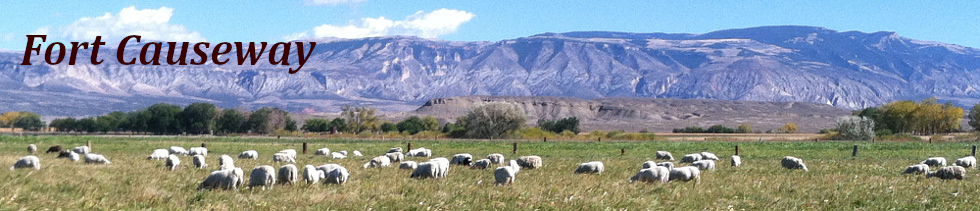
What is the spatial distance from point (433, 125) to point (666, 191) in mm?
118879

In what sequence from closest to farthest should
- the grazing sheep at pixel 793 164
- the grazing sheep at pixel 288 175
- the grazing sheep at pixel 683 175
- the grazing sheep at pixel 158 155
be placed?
the grazing sheep at pixel 288 175 → the grazing sheep at pixel 683 175 → the grazing sheep at pixel 793 164 → the grazing sheep at pixel 158 155

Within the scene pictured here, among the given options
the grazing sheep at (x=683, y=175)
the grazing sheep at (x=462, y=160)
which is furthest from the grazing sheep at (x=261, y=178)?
the grazing sheep at (x=462, y=160)

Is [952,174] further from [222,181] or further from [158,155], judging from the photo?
[158,155]

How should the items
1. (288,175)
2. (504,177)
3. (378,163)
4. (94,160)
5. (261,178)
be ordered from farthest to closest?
1. (94,160)
2. (378,163)
3. (504,177)
4. (288,175)
5. (261,178)

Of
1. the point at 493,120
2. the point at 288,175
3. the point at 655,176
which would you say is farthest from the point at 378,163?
the point at 493,120

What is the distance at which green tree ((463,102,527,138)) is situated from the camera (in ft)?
317

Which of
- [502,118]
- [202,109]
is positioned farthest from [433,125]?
[502,118]

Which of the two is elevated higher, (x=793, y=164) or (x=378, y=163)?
(x=378, y=163)

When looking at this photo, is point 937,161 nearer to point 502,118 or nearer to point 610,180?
point 610,180

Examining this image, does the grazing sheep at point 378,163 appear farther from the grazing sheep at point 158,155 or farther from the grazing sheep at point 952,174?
the grazing sheep at point 952,174

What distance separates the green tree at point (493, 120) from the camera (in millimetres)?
96750

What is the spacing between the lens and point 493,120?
97188 mm

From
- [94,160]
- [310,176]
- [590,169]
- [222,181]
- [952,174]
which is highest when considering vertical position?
[222,181]

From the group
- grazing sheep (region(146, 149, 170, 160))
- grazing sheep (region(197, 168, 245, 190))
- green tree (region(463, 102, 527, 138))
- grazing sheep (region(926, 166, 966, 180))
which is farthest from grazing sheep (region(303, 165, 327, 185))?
green tree (region(463, 102, 527, 138))
